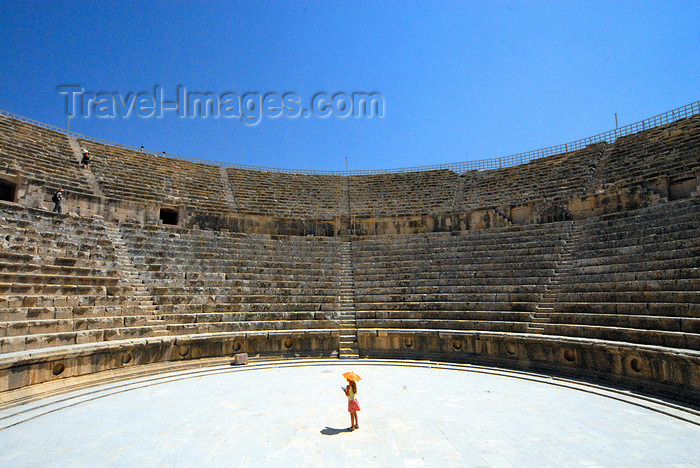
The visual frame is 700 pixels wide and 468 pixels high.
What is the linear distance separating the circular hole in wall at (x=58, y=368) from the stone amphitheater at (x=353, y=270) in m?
0.04

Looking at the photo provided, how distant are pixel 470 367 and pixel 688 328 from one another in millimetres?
5188

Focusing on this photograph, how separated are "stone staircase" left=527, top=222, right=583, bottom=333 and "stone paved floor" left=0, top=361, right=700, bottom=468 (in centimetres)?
260

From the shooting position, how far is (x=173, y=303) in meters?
13.2

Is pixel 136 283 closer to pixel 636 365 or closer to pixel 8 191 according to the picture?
pixel 8 191

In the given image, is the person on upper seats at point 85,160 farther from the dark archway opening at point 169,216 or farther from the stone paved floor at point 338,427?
the stone paved floor at point 338,427

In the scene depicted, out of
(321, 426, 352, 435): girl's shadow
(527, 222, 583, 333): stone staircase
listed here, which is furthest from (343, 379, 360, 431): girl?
(527, 222, 583, 333): stone staircase

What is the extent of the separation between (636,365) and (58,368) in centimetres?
1285

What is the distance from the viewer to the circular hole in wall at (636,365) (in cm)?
891

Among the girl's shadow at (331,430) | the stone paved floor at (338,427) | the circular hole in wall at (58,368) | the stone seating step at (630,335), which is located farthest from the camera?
the circular hole in wall at (58,368)

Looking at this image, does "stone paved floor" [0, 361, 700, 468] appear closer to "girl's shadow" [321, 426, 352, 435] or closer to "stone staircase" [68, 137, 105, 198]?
"girl's shadow" [321, 426, 352, 435]

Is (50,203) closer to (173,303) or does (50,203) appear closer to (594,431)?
(173,303)

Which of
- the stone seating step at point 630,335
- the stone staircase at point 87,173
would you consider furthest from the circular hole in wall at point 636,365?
the stone staircase at point 87,173

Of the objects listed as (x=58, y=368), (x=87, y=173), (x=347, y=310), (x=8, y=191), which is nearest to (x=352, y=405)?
(x=58, y=368)

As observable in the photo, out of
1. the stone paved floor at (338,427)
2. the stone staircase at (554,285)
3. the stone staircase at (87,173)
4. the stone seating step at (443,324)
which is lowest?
the stone paved floor at (338,427)
